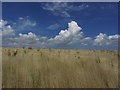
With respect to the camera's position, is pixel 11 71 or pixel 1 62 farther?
pixel 1 62

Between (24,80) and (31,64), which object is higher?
(31,64)

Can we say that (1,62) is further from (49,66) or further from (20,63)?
(49,66)

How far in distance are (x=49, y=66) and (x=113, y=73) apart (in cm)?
197

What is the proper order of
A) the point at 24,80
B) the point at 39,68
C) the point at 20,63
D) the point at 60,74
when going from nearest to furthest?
the point at 24,80, the point at 60,74, the point at 39,68, the point at 20,63

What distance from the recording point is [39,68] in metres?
4.45

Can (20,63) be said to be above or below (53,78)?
above

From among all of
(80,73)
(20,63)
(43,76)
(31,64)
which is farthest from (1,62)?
(80,73)

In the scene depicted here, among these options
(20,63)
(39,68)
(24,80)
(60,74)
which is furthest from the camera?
(20,63)

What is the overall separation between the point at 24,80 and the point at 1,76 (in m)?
0.72

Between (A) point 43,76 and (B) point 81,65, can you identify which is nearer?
(A) point 43,76

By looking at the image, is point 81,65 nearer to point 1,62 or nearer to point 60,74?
point 60,74

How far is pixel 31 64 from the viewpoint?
4.77 m

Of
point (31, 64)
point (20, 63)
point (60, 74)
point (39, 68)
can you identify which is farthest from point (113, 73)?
point (20, 63)

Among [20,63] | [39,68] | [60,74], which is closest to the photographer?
[60,74]
